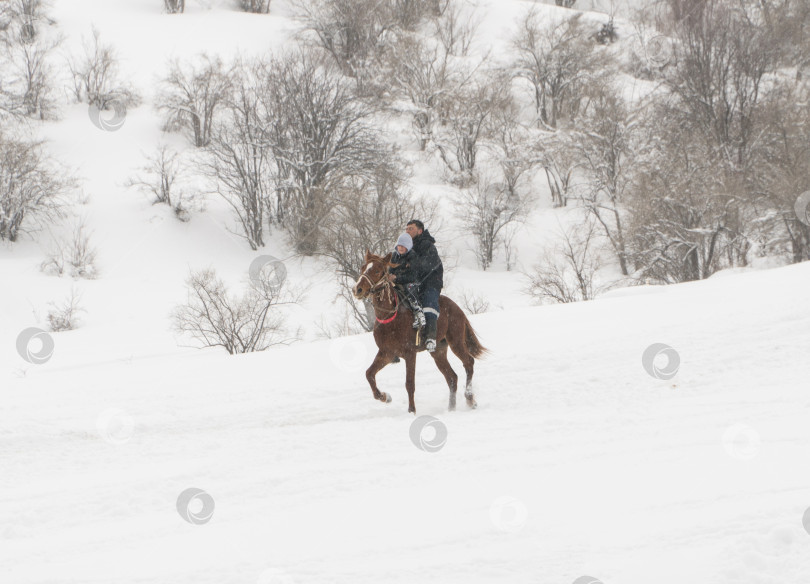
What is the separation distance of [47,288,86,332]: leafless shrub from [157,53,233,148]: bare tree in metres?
17.2

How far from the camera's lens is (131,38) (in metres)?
51.5

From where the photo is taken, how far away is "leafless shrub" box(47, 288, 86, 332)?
2623cm

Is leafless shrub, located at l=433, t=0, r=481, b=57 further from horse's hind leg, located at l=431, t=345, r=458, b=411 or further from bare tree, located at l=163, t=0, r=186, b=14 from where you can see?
horse's hind leg, located at l=431, t=345, r=458, b=411

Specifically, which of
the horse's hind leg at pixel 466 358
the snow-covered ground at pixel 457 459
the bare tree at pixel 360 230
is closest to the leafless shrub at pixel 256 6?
the bare tree at pixel 360 230

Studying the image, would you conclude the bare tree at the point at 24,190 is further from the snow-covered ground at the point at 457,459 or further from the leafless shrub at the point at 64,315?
the snow-covered ground at the point at 457,459

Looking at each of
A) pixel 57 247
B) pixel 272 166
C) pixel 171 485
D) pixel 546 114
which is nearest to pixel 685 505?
pixel 171 485

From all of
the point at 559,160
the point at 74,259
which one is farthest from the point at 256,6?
the point at 74,259

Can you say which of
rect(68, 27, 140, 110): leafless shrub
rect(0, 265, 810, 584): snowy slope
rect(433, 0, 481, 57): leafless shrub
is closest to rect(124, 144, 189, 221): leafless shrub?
rect(68, 27, 140, 110): leafless shrub

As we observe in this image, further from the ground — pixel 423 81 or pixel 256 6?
pixel 256 6

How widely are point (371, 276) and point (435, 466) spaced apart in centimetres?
269

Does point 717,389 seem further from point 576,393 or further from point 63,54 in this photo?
point 63,54

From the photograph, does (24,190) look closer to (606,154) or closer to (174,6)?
(174,6)

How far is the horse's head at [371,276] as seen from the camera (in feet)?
29.7

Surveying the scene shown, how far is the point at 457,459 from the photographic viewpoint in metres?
8.04
